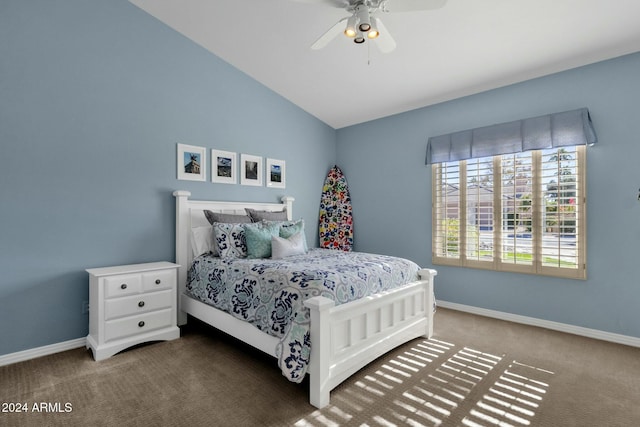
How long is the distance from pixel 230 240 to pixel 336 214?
81.5 inches

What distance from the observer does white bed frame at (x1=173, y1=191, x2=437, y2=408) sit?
194 centimetres

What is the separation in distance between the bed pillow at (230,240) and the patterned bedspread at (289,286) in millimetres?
120

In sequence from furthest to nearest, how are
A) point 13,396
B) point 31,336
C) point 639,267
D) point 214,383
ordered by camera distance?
point 639,267 → point 31,336 → point 214,383 → point 13,396

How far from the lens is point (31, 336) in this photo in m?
2.61

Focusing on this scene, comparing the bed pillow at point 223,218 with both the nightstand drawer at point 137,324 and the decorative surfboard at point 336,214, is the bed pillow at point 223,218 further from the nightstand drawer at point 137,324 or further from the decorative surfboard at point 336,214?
the decorative surfboard at point 336,214

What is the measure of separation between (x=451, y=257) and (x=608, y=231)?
1.47 m

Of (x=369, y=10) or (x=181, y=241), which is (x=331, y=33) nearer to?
(x=369, y=10)

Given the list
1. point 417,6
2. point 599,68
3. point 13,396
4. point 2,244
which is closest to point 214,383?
point 13,396

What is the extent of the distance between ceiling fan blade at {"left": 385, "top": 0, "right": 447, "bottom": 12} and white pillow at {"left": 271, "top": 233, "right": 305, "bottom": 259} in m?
2.04

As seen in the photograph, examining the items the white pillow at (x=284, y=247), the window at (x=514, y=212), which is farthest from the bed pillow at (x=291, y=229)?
the window at (x=514, y=212)

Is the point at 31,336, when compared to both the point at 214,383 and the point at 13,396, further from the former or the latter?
the point at 214,383

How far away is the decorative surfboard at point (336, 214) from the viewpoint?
486cm

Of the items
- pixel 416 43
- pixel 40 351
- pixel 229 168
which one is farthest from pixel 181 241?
pixel 416 43

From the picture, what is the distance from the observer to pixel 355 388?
2150mm
